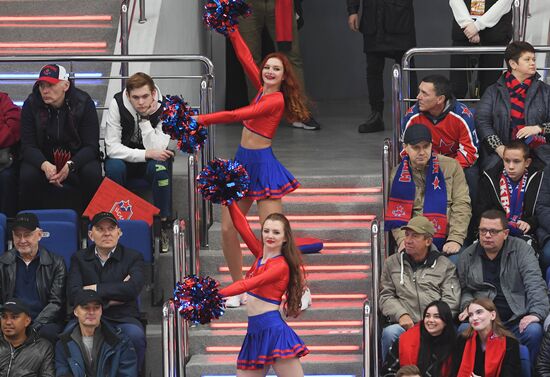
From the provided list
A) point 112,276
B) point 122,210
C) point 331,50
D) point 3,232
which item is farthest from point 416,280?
point 331,50

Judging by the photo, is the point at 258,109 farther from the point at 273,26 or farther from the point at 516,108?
the point at 273,26

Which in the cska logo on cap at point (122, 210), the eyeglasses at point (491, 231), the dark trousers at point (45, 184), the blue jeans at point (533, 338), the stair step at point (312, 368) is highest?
the dark trousers at point (45, 184)

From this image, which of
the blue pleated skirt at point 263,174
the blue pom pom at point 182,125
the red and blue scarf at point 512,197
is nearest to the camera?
the blue pom pom at point 182,125

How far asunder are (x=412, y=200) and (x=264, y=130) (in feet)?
4.09

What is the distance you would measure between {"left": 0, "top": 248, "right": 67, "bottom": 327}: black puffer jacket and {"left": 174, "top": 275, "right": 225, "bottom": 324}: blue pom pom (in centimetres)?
151

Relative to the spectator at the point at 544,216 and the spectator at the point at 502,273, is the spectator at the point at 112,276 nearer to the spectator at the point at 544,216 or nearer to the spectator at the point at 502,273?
the spectator at the point at 502,273

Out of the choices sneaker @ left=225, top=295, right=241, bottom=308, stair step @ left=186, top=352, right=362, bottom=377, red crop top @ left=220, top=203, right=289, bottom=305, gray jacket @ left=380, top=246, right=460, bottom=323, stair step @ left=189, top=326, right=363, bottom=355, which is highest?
red crop top @ left=220, top=203, right=289, bottom=305

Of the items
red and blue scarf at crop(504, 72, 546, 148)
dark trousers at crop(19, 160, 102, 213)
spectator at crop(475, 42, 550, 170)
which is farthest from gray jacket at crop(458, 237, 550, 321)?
dark trousers at crop(19, 160, 102, 213)

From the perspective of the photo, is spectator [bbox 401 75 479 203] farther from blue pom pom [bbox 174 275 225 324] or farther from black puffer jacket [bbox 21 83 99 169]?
blue pom pom [bbox 174 275 225 324]

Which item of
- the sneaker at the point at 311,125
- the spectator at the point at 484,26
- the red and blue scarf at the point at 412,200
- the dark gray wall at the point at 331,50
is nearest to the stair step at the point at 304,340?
the red and blue scarf at the point at 412,200

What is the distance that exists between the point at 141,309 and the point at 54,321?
922mm

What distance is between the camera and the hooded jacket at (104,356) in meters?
9.71

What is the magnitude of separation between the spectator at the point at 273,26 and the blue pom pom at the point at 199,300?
4.62 metres

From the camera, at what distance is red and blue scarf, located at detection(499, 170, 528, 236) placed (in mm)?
10648
